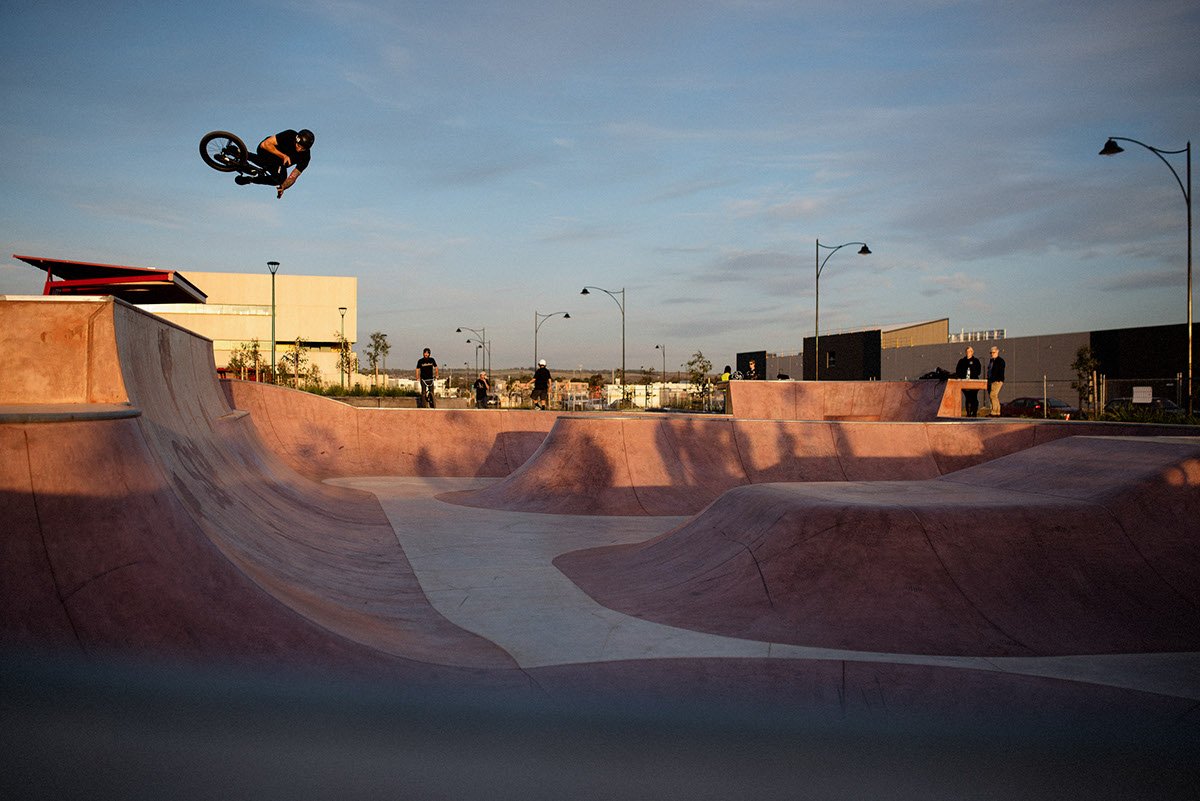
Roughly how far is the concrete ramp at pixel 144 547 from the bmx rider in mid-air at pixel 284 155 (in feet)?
8.71

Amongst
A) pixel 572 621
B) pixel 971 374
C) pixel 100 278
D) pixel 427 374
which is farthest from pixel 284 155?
pixel 971 374

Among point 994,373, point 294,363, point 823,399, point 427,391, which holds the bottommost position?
point 823,399

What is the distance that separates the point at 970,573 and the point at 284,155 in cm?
846

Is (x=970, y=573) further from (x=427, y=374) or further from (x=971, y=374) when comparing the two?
(x=427, y=374)

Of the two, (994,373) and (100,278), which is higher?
(100,278)

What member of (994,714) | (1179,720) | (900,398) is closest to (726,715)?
(994,714)

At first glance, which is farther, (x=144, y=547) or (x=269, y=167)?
(x=269, y=167)

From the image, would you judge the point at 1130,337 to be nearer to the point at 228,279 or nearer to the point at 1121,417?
the point at 1121,417

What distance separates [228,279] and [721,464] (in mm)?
69783

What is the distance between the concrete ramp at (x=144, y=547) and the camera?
3.72m

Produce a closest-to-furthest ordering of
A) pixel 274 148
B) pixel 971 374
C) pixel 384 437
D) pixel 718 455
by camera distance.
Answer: pixel 274 148 → pixel 718 455 → pixel 384 437 → pixel 971 374

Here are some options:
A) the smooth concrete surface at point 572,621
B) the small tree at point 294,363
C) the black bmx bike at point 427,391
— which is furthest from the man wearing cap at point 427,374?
the small tree at point 294,363

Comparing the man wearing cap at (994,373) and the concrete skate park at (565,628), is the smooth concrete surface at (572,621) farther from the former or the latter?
the man wearing cap at (994,373)

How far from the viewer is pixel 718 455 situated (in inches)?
551
